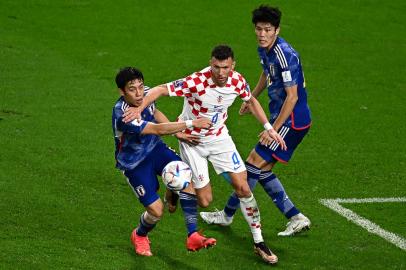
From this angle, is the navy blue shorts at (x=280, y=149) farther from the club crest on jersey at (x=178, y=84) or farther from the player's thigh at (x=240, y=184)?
the club crest on jersey at (x=178, y=84)

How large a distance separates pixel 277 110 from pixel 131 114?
209 cm

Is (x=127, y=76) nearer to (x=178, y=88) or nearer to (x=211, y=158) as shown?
(x=178, y=88)

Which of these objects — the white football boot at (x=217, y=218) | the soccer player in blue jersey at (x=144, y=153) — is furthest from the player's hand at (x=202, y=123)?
the white football boot at (x=217, y=218)

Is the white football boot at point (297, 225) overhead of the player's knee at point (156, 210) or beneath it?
beneath

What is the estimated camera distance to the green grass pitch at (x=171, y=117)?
1041cm

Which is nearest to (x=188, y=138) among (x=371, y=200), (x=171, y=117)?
(x=371, y=200)

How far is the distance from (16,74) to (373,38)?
318 inches

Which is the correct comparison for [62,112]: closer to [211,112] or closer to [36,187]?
[36,187]

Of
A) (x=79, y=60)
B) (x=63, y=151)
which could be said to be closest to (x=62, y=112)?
(x=63, y=151)

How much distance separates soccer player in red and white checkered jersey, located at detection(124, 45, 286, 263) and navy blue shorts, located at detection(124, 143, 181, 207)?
271mm

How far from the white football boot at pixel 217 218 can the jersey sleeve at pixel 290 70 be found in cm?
179

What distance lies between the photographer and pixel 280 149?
10836mm

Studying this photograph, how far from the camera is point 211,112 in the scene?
10.3 m

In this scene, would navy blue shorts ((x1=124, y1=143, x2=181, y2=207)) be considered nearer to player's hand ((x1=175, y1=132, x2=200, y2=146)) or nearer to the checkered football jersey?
player's hand ((x1=175, y1=132, x2=200, y2=146))
